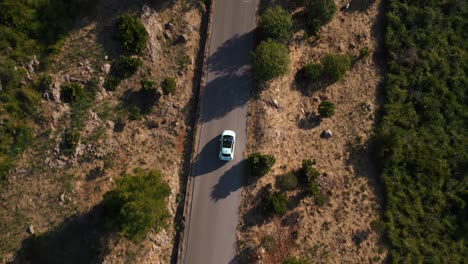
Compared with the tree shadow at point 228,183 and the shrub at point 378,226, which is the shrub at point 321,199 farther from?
the tree shadow at point 228,183

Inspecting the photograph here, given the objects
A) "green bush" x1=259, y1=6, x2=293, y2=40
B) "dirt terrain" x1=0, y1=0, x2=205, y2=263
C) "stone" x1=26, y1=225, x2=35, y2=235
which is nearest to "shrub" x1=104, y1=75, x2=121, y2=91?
"dirt terrain" x1=0, y1=0, x2=205, y2=263

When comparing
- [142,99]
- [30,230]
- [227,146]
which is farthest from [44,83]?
[227,146]

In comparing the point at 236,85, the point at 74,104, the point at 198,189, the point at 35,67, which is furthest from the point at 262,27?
the point at 35,67

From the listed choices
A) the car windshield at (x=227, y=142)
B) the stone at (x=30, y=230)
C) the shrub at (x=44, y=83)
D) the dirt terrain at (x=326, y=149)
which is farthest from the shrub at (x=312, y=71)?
the stone at (x=30, y=230)

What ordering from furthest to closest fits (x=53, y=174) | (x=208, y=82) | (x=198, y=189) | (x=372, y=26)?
(x=372, y=26), (x=208, y=82), (x=198, y=189), (x=53, y=174)

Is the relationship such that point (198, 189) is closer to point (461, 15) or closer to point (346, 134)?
point (346, 134)

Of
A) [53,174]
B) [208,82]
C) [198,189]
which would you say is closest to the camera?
[53,174]

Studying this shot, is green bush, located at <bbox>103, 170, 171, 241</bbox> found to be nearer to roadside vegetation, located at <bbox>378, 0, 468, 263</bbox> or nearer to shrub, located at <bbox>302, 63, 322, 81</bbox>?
shrub, located at <bbox>302, 63, 322, 81</bbox>
